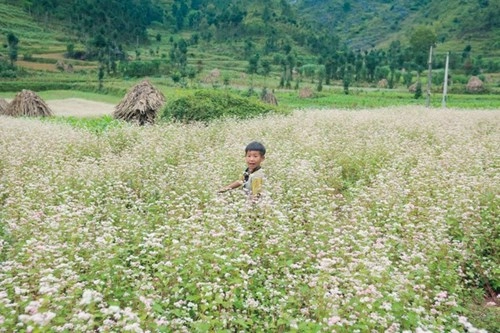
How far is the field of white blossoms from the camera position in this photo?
150 inches

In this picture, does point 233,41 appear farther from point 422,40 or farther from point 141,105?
point 141,105

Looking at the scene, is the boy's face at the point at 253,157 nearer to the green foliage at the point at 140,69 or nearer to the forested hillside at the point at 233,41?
the forested hillside at the point at 233,41

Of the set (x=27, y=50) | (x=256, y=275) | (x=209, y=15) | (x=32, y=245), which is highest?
(x=209, y=15)

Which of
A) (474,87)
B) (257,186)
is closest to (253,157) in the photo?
(257,186)

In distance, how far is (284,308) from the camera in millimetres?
4281

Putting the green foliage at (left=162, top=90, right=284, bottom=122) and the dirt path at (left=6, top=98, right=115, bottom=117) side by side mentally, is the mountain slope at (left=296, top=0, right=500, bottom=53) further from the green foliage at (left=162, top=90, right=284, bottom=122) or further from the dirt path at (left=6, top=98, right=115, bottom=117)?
the green foliage at (left=162, top=90, right=284, bottom=122)

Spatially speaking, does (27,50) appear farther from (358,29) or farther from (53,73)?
(358,29)

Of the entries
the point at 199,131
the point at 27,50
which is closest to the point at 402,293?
the point at 199,131

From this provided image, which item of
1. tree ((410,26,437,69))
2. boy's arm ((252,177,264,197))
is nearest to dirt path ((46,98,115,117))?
boy's arm ((252,177,264,197))

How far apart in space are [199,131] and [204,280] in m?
11.2

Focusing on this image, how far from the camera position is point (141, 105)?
22.5m

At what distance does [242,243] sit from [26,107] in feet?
84.2

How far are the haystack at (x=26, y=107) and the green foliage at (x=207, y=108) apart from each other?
11.5 meters

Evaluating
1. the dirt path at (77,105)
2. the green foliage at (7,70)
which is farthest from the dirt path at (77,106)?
the green foliage at (7,70)
